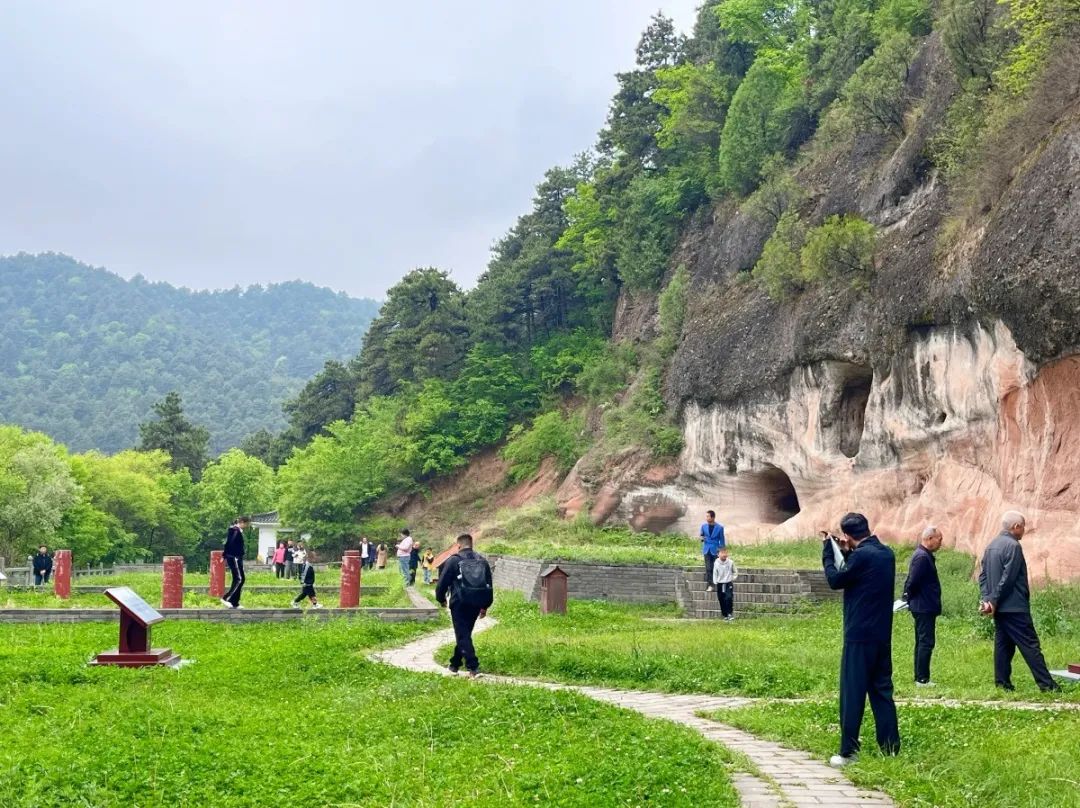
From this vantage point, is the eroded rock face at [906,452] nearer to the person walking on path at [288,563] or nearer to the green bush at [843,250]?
the green bush at [843,250]

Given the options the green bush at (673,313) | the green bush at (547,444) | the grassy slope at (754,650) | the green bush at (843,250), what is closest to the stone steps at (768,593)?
the grassy slope at (754,650)

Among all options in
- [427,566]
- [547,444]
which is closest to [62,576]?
[427,566]

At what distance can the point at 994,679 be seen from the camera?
455 inches

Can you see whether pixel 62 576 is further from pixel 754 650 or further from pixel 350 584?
pixel 754 650

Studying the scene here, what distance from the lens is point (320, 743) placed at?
844 cm

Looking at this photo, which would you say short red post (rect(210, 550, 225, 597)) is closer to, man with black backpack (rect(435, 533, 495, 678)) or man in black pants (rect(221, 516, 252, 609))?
man in black pants (rect(221, 516, 252, 609))

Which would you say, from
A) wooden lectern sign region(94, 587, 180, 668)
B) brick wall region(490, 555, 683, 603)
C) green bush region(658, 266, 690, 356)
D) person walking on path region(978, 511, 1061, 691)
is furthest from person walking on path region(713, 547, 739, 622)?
green bush region(658, 266, 690, 356)

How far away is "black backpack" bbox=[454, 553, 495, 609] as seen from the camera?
12797mm

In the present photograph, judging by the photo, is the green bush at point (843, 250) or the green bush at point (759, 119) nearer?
the green bush at point (843, 250)

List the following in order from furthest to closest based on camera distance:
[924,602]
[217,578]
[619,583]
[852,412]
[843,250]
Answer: [852,412]
[217,578]
[843,250]
[619,583]
[924,602]

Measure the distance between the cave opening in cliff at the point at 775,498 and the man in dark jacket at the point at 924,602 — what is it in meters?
22.1

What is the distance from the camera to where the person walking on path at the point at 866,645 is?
804 centimetres

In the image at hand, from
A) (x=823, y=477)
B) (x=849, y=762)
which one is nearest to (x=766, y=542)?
(x=823, y=477)

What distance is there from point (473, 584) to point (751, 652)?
4.04 meters
